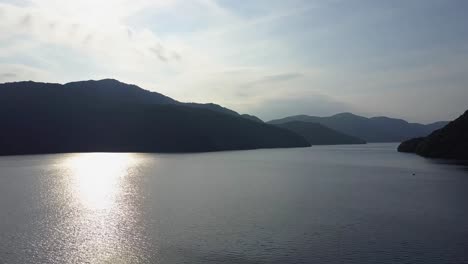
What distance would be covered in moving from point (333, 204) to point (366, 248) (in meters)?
29.9

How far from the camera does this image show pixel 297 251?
4356 centimetres

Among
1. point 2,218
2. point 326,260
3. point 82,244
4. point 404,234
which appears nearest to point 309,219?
point 404,234

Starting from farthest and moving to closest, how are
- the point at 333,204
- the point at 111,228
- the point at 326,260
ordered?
the point at 333,204, the point at 111,228, the point at 326,260

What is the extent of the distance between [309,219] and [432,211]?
76.6 feet

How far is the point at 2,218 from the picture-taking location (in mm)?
65125

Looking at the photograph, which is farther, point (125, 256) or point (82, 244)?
point (82, 244)

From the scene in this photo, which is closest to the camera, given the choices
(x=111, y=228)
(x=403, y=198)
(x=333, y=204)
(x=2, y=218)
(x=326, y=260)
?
→ (x=326, y=260)

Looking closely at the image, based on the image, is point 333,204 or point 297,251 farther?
point 333,204

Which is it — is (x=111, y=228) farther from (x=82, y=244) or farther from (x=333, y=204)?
(x=333, y=204)

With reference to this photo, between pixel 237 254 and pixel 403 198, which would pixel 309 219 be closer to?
pixel 237 254

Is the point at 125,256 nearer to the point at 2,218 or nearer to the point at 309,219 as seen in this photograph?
the point at 309,219

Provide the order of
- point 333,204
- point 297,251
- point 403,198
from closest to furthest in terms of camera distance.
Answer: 1. point 297,251
2. point 333,204
3. point 403,198

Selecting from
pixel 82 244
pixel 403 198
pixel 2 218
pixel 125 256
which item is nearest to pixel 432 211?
pixel 403 198

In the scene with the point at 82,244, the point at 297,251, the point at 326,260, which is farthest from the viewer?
the point at 82,244
